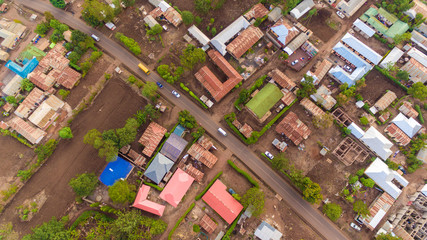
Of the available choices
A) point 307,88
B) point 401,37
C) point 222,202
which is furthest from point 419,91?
point 222,202

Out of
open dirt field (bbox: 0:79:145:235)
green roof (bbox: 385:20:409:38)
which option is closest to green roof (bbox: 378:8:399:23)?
green roof (bbox: 385:20:409:38)

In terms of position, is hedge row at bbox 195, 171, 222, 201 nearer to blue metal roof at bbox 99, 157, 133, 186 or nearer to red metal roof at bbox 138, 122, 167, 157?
red metal roof at bbox 138, 122, 167, 157

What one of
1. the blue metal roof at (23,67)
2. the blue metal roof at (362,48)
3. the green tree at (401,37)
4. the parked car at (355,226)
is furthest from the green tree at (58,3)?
the parked car at (355,226)

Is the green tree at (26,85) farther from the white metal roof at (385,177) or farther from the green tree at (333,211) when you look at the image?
the white metal roof at (385,177)

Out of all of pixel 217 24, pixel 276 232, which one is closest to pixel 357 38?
pixel 217 24

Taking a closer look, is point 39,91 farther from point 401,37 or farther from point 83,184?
point 401,37

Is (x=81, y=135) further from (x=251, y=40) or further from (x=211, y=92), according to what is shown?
(x=251, y=40)
